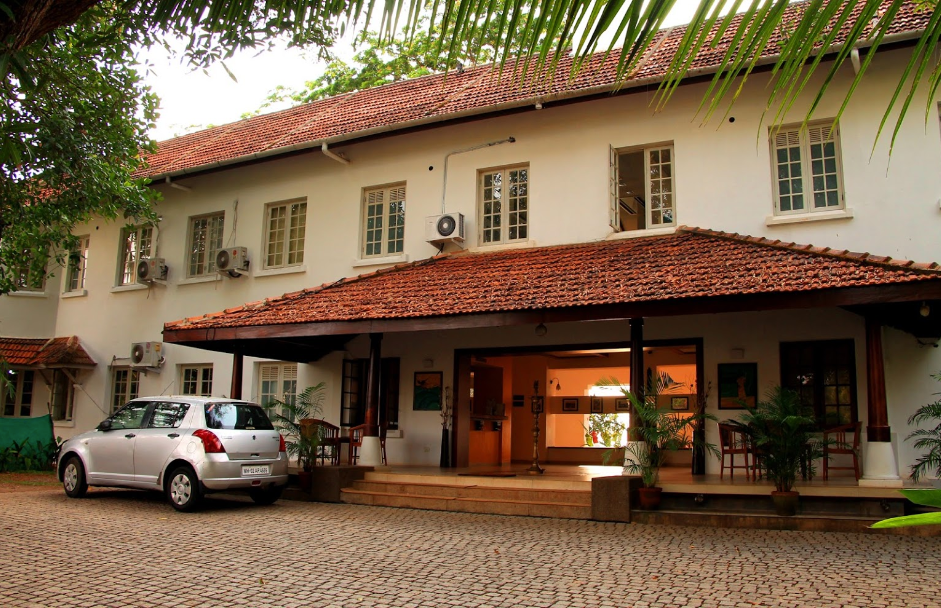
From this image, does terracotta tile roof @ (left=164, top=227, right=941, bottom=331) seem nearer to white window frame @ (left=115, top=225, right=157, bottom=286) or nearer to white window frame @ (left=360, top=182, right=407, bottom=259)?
white window frame @ (left=360, top=182, right=407, bottom=259)

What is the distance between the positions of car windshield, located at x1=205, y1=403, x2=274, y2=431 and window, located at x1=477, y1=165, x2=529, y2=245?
543 centimetres

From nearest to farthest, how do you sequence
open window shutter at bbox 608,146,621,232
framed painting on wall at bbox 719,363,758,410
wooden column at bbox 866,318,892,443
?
1. wooden column at bbox 866,318,892,443
2. framed painting on wall at bbox 719,363,758,410
3. open window shutter at bbox 608,146,621,232

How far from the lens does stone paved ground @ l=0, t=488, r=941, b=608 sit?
246 inches

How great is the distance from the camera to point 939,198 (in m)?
11.3

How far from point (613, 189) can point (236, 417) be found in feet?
24.3

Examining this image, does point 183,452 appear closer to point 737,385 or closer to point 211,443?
point 211,443

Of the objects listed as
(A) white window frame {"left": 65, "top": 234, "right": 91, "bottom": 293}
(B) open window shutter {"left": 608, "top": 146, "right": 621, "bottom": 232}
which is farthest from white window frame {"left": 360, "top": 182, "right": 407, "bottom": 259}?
(A) white window frame {"left": 65, "top": 234, "right": 91, "bottom": 293}

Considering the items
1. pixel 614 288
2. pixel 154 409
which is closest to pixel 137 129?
pixel 154 409

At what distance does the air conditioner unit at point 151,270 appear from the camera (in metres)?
17.9

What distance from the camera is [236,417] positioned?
11461mm

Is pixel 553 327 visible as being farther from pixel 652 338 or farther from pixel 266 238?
pixel 266 238

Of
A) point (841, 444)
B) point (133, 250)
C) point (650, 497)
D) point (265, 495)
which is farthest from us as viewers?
point (133, 250)

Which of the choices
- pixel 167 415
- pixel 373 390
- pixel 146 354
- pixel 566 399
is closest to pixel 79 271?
pixel 146 354

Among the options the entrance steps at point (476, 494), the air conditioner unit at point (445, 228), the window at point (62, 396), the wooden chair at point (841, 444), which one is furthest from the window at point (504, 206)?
the window at point (62, 396)
